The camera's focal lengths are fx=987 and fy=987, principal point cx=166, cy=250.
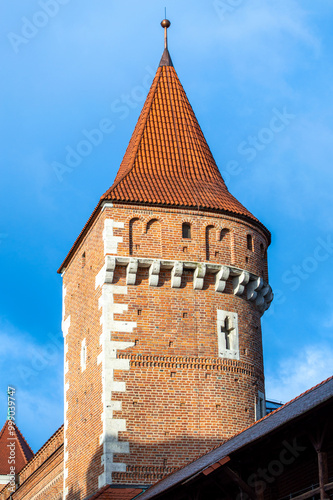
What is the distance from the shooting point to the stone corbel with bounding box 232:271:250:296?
81.9 feet

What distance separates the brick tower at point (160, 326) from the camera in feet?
75.9

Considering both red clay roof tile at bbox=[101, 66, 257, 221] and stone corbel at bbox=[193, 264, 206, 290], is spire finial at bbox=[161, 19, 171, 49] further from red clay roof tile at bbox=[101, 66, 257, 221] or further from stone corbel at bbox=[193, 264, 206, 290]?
stone corbel at bbox=[193, 264, 206, 290]

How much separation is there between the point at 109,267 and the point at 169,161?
4163 mm

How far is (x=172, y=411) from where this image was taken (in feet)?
76.7

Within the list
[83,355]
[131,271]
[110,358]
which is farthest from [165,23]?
[110,358]

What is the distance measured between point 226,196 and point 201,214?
154 centimetres

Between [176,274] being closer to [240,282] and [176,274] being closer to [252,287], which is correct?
[240,282]

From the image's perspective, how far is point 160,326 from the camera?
944 inches

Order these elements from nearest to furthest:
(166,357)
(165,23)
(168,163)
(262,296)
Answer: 1. (166,357)
2. (262,296)
3. (168,163)
4. (165,23)

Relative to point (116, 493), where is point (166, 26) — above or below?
above

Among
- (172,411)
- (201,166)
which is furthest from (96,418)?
(201,166)

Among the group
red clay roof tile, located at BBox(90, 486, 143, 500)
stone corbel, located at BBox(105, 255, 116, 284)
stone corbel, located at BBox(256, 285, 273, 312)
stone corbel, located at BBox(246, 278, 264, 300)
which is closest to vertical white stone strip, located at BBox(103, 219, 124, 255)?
stone corbel, located at BBox(105, 255, 116, 284)

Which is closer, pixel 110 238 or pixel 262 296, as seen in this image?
pixel 110 238

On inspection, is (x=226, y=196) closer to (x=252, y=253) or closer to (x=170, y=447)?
(x=252, y=253)
